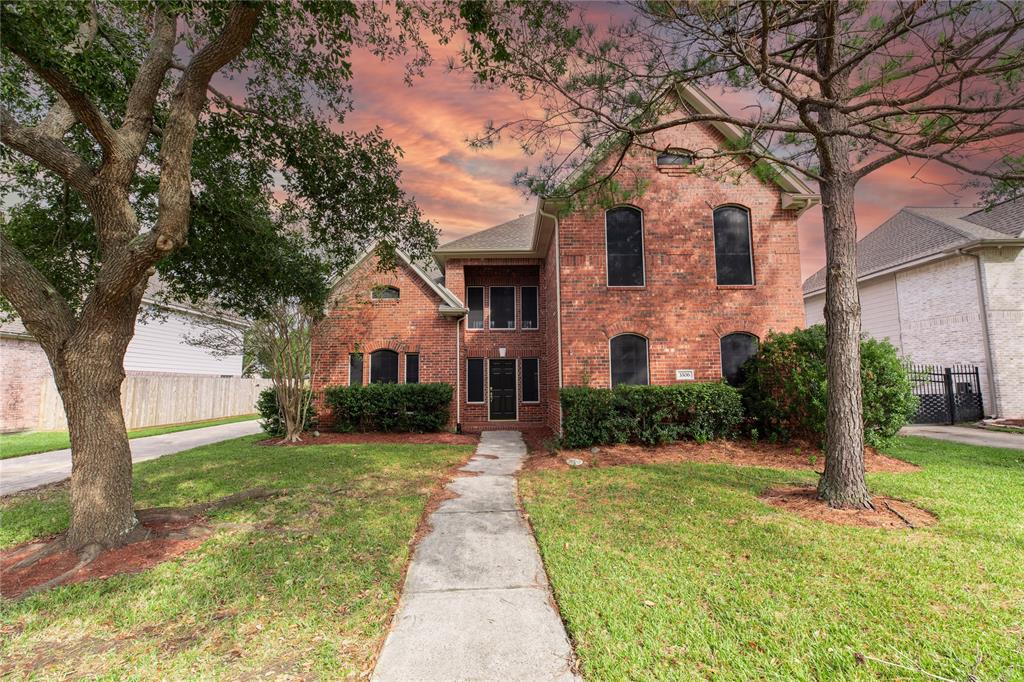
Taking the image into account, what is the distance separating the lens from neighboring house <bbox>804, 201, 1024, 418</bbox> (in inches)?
514

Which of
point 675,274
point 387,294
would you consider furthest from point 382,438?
point 675,274

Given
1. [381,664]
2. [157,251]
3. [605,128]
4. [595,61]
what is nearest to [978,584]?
[381,664]

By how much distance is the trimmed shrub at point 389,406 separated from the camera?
12.4 metres

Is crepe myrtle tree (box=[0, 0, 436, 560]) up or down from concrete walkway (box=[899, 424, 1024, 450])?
up

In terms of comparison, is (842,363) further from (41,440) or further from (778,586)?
(41,440)

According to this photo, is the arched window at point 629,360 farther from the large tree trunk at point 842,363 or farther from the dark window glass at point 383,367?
the dark window glass at point 383,367

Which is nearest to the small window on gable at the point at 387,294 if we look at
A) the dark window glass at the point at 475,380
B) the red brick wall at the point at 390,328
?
the red brick wall at the point at 390,328

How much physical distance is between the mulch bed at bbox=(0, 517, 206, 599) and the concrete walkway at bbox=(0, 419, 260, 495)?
4269 millimetres

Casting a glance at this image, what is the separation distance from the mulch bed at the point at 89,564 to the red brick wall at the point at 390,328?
9092 millimetres

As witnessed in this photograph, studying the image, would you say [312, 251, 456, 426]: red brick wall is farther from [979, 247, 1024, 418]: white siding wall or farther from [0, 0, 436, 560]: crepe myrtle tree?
[979, 247, 1024, 418]: white siding wall

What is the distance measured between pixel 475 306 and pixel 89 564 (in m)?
11.8

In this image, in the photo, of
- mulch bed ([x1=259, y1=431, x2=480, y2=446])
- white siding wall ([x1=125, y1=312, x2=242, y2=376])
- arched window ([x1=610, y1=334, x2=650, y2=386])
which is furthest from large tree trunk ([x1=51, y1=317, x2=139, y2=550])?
white siding wall ([x1=125, y1=312, x2=242, y2=376])

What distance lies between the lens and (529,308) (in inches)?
589

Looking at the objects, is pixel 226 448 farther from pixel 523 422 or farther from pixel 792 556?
pixel 792 556
